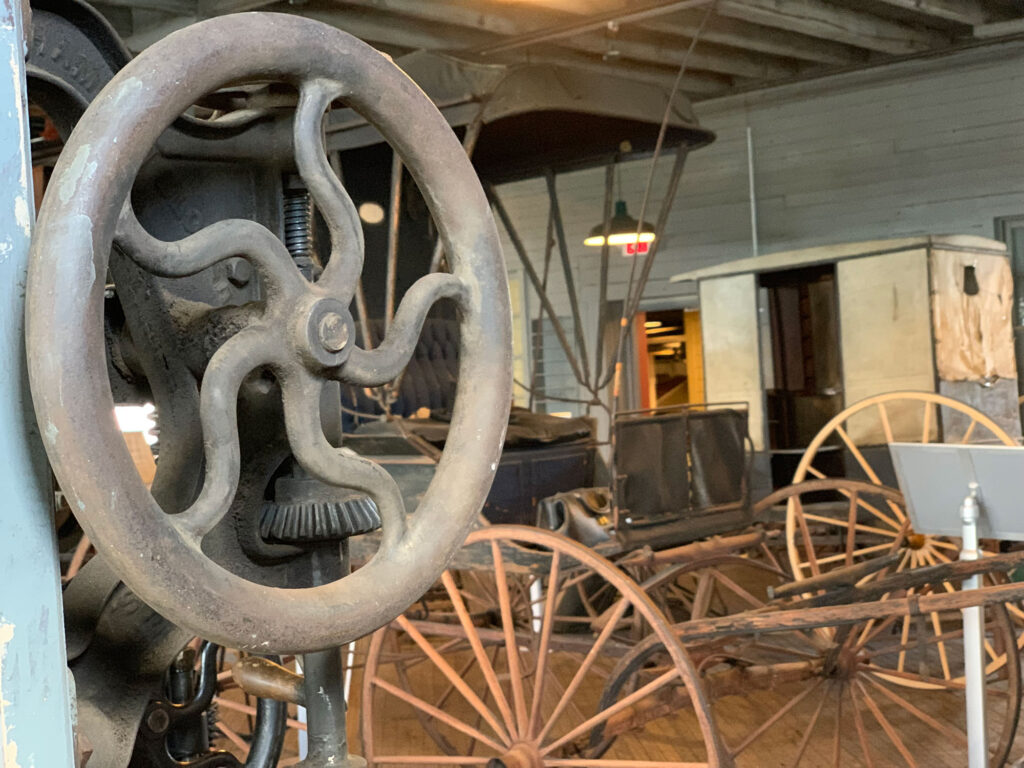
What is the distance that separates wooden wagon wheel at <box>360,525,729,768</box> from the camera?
277 cm

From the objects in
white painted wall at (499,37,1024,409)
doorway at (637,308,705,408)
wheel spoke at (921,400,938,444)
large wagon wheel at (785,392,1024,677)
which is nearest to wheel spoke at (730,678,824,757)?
wheel spoke at (921,400,938,444)

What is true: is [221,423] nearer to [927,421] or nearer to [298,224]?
[298,224]

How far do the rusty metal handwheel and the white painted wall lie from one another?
26.4ft

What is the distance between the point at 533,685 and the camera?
3.28 m

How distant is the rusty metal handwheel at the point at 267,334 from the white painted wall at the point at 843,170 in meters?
8.05

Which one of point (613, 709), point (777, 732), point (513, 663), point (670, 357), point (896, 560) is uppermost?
point (670, 357)

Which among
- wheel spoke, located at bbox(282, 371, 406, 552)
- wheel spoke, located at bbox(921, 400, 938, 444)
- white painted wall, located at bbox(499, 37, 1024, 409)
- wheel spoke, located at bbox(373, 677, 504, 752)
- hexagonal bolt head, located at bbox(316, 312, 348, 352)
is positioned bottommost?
wheel spoke, located at bbox(373, 677, 504, 752)

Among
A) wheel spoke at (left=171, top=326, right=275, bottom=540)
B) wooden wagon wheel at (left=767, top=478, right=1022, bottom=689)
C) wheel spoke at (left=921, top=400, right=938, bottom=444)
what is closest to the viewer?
wheel spoke at (left=171, top=326, right=275, bottom=540)

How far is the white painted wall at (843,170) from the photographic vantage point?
8281mm

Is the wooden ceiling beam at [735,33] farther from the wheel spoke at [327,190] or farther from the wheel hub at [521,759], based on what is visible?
the wheel spoke at [327,190]

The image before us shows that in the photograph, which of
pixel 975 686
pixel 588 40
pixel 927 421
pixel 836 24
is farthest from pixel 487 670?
pixel 836 24

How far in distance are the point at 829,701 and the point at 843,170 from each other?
5492 millimetres

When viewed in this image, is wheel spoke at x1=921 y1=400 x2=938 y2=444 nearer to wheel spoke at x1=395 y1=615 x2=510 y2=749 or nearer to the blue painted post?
wheel spoke at x1=395 y1=615 x2=510 y2=749

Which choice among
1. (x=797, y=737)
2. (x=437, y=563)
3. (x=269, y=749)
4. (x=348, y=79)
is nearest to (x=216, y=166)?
(x=348, y=79)
